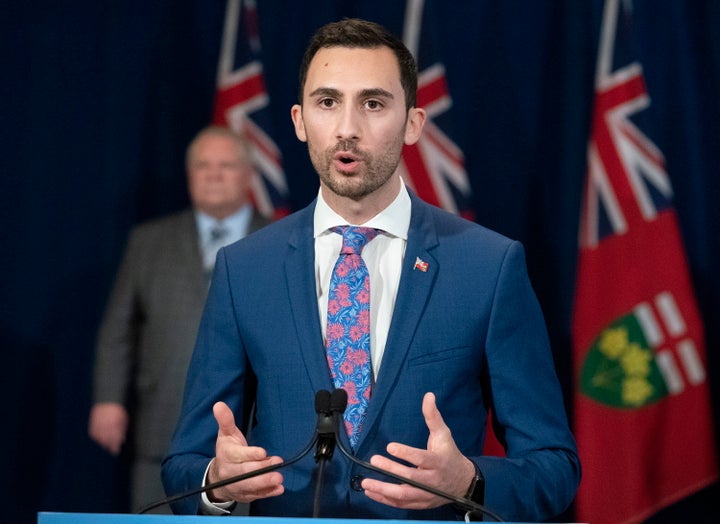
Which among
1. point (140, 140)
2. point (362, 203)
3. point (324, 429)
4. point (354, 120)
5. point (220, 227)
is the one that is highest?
point (140, 140)

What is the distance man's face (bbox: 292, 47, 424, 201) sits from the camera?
197cm

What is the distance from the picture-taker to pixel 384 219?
2.06 meters

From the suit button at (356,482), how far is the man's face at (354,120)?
463mm

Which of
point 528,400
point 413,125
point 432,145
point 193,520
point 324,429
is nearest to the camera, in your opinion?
point 193,520

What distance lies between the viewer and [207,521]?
56.9 inches

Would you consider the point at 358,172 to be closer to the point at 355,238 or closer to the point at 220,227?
the point at 355,238

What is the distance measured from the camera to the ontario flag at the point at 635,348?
403cm

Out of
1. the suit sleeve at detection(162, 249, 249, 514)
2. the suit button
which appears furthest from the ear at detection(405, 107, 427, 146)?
the suit button

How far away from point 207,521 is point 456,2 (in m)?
3.13

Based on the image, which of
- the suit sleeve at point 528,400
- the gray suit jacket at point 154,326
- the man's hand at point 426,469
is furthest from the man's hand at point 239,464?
the gray suit jacket at point 154,326

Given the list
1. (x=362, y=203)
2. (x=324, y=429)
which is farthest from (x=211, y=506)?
(x=362, y=203)

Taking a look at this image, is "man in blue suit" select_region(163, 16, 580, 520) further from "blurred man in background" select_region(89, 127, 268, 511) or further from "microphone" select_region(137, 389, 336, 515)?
"blurred man in background" select_region(89, 127, 268, 511)

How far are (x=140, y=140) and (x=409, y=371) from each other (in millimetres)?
2603

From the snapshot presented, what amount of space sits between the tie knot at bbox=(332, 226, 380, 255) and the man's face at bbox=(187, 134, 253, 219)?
2031 millimetres
